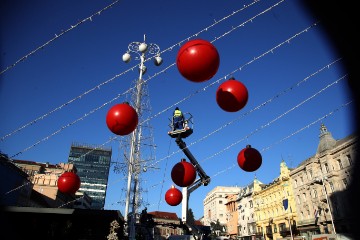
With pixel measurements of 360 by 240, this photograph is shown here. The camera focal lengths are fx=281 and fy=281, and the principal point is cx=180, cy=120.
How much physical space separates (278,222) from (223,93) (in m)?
46.4

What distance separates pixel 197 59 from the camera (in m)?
4.01

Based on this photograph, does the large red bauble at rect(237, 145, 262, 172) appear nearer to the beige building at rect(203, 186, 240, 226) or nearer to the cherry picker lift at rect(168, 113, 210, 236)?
the cherry picker lift at rect(168, 113, 210, 236)

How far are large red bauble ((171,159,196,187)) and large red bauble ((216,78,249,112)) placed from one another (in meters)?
2.28

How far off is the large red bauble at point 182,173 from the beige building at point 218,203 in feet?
306

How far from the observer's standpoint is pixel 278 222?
1794 inches

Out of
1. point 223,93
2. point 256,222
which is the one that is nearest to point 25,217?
point 223,93

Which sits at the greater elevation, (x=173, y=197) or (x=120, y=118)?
(x=120, y=118)

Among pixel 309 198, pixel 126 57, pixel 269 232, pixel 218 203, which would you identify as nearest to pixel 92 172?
pixel 218 203


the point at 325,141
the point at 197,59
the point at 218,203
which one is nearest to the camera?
the point at 197,59

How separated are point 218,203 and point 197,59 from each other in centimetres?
9948

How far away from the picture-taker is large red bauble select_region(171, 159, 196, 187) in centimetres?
695

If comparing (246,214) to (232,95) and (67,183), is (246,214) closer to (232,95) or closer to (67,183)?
(67,183)

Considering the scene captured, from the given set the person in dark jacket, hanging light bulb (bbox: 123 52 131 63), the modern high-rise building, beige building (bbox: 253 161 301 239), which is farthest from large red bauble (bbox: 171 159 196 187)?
the modern high-rise building

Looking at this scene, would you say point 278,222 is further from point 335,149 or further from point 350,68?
point 350,68
